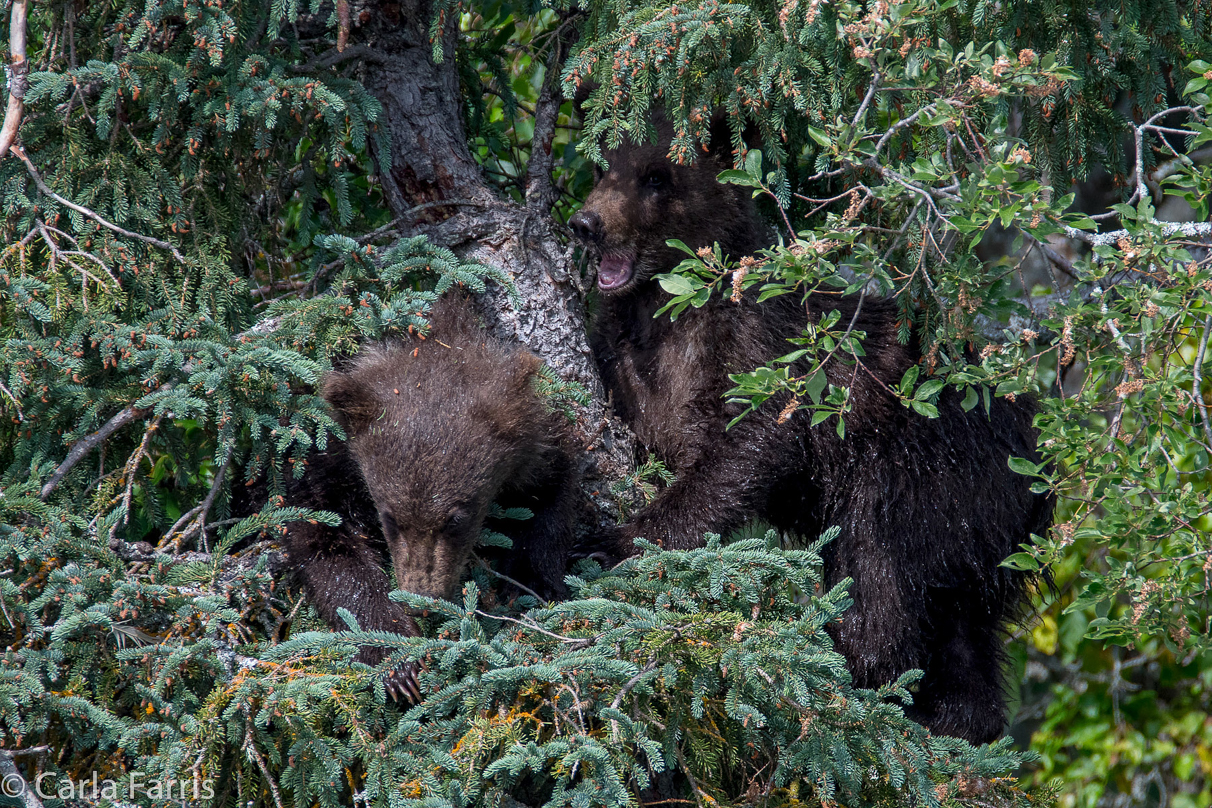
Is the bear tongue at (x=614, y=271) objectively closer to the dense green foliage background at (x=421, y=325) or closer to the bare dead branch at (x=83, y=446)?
the dense green foliage background at (x=421, y=325)

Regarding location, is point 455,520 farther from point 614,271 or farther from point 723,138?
point 723,138

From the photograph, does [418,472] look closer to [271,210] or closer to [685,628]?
[685,628]

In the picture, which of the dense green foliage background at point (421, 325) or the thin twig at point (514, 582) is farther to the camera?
the thin twig at point (514, 582)

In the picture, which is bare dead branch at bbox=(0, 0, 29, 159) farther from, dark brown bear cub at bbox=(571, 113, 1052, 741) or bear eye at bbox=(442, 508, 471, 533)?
dark brown bear cub at bbox=(571, 113, 1052, 741)

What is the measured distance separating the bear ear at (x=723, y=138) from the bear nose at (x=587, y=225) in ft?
1.99

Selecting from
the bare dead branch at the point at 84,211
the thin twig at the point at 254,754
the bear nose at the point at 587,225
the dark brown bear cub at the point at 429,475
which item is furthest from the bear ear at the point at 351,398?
the bear nose at the point at 587,225

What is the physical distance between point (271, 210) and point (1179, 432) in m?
3.34

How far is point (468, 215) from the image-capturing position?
404cm

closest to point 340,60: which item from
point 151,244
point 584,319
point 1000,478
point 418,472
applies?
point 151,244

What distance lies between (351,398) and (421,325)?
323 mm

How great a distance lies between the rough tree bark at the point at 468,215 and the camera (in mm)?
4000

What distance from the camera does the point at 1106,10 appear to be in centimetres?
337

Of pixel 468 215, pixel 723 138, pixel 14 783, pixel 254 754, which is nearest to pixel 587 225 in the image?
pixel 468 215

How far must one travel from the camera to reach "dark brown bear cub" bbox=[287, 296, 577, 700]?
3.16 meters
